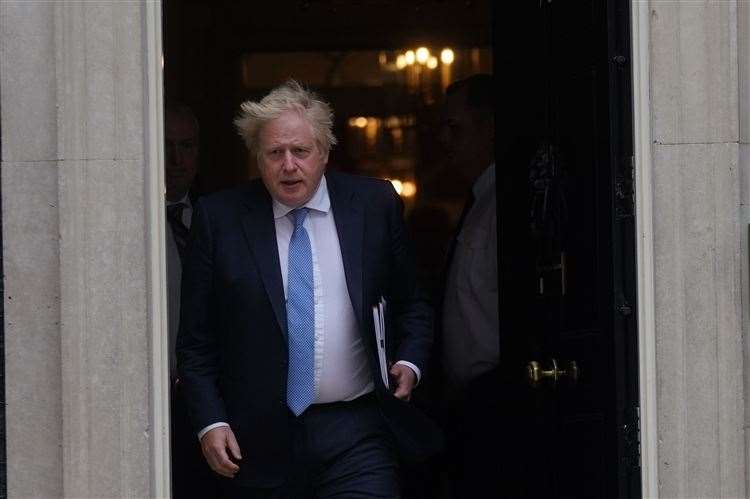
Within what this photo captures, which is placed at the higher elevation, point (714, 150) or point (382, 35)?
point (382, 35)

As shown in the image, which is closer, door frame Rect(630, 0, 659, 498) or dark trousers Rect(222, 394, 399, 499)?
door frame Rect(630, 0, 659, 498)

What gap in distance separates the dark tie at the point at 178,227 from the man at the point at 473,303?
1.25 m

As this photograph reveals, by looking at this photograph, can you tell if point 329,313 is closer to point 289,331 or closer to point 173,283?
point 289,331

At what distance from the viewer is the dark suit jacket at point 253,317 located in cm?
438

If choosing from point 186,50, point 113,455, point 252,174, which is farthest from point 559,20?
point 252,174

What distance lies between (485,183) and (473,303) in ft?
1.81

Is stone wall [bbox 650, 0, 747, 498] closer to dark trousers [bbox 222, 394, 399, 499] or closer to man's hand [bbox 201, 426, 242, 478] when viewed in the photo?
dark trousers [bbox 222, 394, 399, 499]

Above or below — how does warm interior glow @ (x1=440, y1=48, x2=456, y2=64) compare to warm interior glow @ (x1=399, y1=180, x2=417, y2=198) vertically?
above

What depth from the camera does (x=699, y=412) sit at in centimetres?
431

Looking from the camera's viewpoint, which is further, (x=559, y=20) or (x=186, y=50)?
(x=186, y=50)

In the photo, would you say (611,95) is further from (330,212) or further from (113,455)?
(113,455)

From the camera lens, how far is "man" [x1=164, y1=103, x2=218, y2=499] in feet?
16.8

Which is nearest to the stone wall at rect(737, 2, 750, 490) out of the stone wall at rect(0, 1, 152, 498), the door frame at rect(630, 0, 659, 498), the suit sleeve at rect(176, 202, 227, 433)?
the door frame at rect(630, 0, 659, 498)

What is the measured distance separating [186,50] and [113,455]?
6.12 metres
